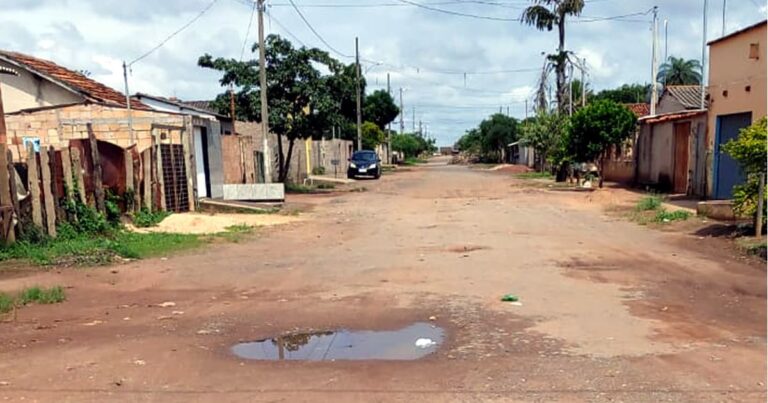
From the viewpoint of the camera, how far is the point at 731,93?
64.6ft

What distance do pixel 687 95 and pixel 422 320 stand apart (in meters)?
34.2

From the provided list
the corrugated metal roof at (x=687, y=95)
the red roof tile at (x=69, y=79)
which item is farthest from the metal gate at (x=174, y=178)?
the corrugated metal roof at (x=687, y=95)

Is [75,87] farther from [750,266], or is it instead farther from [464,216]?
[750,266]

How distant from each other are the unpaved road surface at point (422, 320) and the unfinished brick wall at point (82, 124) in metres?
6.26

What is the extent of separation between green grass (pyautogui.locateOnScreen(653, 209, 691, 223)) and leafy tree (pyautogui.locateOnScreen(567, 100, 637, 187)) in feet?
32.3

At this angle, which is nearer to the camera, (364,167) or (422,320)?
(422,320)

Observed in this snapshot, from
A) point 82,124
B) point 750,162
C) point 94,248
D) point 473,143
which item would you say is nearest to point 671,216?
point 750,162

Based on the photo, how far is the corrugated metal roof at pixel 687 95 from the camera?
34500 millimetres

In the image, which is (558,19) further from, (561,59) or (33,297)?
(33,297)

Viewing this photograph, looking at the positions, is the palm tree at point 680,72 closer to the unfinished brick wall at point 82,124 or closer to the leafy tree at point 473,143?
the leafy tree at point 473,143

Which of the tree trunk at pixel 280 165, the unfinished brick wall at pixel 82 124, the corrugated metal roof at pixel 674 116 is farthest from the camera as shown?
the tree trunk at pixel 280 165

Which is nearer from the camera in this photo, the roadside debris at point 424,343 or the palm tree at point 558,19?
the roadside debris at point 424,343

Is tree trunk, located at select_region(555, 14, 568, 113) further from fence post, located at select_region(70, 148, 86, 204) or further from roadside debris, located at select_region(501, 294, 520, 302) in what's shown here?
roadside debris, located at select_region(501, 294, 520, 302)

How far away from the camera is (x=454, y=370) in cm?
539
